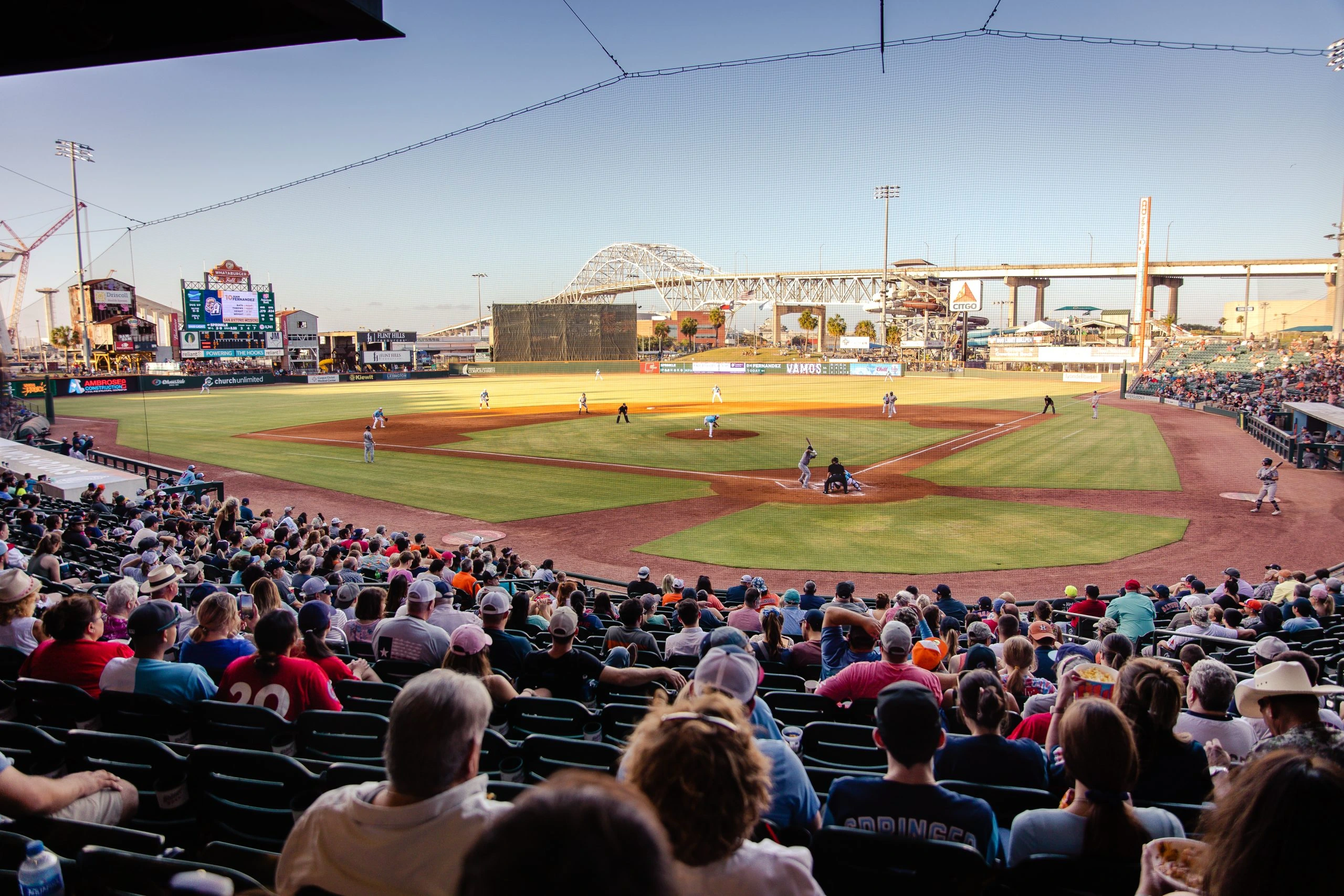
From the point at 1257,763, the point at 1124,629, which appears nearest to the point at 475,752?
the point at 1257,763

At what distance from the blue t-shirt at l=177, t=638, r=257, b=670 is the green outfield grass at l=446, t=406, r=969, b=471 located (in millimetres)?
23639

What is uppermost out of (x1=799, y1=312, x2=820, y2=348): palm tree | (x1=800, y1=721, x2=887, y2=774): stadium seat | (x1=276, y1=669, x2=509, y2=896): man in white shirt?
(x1=799, y1=312, x2=820, y2=348): palm tree

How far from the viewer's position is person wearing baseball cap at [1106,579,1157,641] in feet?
32.0

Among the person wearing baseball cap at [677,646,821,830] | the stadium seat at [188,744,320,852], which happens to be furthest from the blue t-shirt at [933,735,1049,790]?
the stadium seat at [188,744,320,852]

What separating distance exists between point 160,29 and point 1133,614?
11032 mm

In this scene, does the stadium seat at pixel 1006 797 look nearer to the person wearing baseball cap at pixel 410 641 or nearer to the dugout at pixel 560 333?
the person wearing baseball cap at pixel 410 641

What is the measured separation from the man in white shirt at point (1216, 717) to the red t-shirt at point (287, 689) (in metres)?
5.01

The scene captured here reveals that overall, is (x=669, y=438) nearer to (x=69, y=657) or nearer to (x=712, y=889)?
(x=69, y=657)

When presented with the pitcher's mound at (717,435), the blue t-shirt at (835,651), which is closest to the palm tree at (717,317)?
the pitcher's mound at (717,435)

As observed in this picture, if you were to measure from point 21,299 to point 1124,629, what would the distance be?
391ft

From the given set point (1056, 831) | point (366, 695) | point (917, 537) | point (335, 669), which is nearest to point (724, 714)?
point (1056, 831)

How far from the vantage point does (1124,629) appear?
968 centimetres

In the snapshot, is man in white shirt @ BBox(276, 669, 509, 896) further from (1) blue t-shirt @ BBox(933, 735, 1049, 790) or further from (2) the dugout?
(2) the dugout

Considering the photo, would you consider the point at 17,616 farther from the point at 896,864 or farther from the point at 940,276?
the point at 940,276
